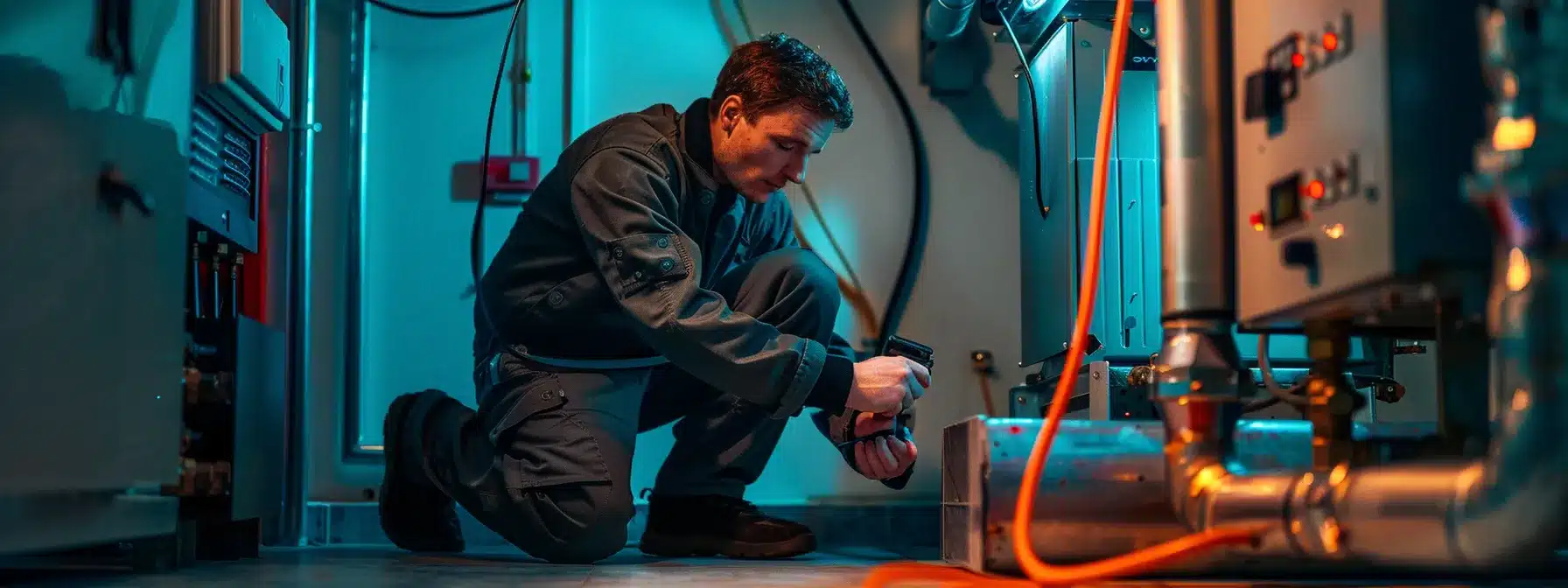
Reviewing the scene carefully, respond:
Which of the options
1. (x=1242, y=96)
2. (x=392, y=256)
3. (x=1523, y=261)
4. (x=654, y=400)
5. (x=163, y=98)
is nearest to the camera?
(x=1523, y=261)

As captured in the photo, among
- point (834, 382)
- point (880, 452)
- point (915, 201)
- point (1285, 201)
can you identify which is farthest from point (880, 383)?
point (915, 201)

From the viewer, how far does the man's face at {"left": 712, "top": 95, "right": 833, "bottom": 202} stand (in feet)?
5.83

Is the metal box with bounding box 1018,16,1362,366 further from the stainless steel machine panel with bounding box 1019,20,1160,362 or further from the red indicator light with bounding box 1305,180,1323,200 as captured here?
the red indicator light with bounding box 1305,180,1323,200

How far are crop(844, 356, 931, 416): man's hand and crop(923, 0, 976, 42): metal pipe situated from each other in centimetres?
80

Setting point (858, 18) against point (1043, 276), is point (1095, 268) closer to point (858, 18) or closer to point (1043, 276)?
point (1043, 276)

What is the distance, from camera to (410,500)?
6.64ft

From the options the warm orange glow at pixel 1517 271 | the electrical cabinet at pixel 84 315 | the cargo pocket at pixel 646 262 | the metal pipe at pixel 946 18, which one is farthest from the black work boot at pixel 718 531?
the warm orange glow at pixel 1517 271

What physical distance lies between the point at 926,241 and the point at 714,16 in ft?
1.73

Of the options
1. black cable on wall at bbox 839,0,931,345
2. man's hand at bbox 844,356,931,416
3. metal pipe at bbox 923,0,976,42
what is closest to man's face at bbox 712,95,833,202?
man's hand at bbox 844,356,931,416

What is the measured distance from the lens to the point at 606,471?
183 centimetres

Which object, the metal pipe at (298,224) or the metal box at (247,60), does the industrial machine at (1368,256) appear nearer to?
the metal box at (247,60)

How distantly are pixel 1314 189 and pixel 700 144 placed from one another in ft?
3.36

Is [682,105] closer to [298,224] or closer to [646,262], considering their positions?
[298,224]

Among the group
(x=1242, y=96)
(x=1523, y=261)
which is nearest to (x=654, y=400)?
(x=1242, y=96)
